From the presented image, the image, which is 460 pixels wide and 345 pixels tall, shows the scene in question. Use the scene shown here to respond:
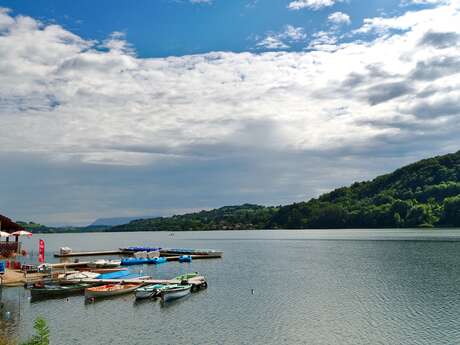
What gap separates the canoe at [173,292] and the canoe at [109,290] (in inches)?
265

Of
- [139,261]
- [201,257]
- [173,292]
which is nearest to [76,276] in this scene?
[173,292]

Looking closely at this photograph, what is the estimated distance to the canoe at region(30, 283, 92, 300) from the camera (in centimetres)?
5798

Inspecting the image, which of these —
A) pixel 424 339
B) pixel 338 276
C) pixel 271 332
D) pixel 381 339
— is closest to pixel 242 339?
pixel 271 332

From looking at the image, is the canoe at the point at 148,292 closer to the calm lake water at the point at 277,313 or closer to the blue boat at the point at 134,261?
the calm lake water at the point at 277,313

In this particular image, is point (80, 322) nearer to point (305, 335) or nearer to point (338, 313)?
point (305, 335)

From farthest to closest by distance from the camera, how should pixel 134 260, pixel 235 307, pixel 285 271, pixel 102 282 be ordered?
pixel 134 260
pixel 285 271
pixel 102 282
pixel 235 307

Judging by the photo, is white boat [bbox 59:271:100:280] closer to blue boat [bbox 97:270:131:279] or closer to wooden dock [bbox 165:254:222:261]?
blue boat [bbox 97:270:131:279]

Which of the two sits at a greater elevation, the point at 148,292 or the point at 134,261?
the point at 134,261

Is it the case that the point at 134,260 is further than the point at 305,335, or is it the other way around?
the point at 134,260

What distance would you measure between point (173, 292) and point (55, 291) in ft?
51.1

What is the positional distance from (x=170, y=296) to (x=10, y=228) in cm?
1972

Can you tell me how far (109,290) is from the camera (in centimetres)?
5888

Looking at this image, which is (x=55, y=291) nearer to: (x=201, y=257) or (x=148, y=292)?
(x=148, y=292)

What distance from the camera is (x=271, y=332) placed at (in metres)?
41.3
